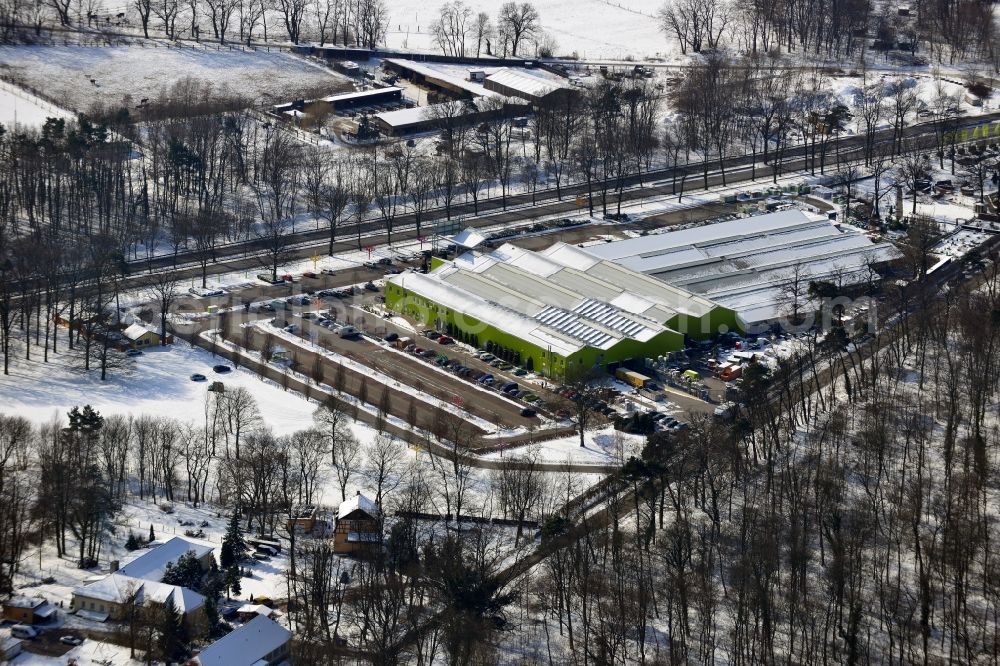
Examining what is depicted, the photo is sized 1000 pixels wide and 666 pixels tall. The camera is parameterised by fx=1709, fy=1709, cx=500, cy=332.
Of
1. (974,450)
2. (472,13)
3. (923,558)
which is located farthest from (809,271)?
(472,13)

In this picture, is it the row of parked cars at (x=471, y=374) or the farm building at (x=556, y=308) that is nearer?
the row of parked cars at (x=471, y=374)

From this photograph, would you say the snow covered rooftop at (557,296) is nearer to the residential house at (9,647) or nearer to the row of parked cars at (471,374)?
the row of parked cars at (471,374)

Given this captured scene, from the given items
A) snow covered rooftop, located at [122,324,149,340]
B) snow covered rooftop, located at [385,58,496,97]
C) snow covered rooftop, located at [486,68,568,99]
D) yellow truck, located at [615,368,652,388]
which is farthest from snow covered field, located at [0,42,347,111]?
yellow truck, located at [615,368,652,388]

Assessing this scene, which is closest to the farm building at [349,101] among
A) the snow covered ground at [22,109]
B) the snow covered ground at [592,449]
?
the snow covered ground at [22,109]

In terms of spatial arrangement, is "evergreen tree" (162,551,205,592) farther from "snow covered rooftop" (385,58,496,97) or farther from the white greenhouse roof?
"snow covered rooftop" (385,58,496,97)

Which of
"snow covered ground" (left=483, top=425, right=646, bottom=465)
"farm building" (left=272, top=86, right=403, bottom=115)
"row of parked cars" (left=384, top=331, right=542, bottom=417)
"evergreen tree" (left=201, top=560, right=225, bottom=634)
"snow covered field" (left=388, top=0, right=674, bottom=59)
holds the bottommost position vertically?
"evergreen tree" (left=201, top=560, right=225, bottom=634)

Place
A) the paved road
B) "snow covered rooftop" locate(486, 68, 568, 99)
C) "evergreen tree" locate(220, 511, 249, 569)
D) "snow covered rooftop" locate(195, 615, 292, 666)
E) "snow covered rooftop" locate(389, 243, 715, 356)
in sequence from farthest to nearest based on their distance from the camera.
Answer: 1. "snow covered rooftop" locate(486, 68, 568, 99)
2. the paved road
3. "snow covered rooftop" locate(389, 243, 715, 356)
4. "evergreen tree" locate(220, 511, 249, 569)
5. "snow covered rooftop" locate(195, 615, 292, 666)

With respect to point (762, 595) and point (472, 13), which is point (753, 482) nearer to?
point (762, 595)
